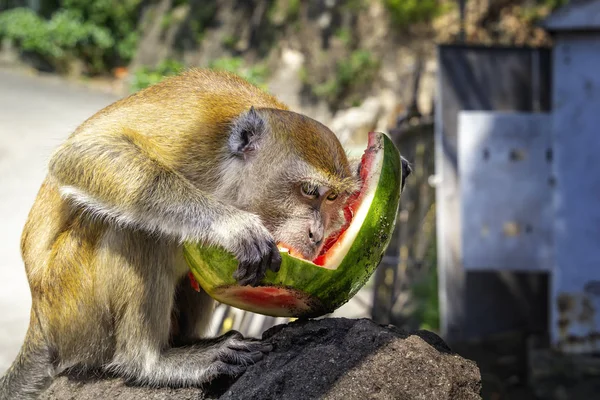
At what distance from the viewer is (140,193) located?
12.2ft

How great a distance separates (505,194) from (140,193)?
4917mm

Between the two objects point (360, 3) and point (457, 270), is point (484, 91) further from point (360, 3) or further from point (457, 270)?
point (360, 3)

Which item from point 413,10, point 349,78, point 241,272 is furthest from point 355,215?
point 349,78

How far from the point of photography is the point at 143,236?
3814 mm

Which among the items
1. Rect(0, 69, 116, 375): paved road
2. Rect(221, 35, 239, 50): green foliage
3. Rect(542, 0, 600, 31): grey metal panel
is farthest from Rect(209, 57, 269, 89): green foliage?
Rect(542, 0, 600, 31): grey metal panel

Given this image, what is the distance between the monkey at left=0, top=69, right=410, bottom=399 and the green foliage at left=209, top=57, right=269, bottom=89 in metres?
15.8

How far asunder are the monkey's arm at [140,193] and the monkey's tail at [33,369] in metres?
0.73

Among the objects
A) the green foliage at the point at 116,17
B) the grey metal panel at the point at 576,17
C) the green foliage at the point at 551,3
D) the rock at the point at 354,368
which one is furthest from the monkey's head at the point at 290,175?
the green foliage at the point at 116,17

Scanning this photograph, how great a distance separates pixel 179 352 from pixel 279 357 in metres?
0.66

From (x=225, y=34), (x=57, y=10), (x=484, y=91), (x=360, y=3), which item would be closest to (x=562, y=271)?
(x=484, y=91)

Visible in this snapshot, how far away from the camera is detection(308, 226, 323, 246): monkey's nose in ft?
12.2

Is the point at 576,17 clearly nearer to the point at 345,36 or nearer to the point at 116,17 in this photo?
the point at 345,36

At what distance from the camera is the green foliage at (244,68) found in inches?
795

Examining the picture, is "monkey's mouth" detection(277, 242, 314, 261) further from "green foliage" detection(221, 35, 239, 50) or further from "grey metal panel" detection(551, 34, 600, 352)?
"green foliage" detection(221, 35, 239, 50)
